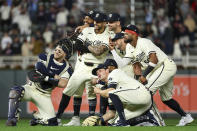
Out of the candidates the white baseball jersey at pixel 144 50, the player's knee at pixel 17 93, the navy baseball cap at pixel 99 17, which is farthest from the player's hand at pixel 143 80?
the player's knee at pixel 17 93

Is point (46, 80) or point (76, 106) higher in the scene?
point (46, 80)

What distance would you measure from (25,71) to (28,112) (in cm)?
124

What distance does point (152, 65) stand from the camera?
14.6 metres

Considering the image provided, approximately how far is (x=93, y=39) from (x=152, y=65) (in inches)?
62.0

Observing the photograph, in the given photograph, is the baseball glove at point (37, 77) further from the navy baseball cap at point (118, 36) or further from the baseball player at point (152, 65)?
the baseball player at point (152, 65)

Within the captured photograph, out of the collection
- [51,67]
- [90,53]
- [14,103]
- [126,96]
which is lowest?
[14,103]

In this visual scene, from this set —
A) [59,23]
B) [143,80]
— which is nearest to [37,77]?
[143,80]

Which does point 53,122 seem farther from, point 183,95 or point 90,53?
point 183,95

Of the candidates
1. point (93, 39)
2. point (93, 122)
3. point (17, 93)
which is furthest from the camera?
point (93, 39)

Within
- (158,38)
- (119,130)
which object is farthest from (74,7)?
(119,130)

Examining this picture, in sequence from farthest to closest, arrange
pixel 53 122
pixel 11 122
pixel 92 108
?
pixel 92 108, pixel 53 122, pixel 11 122

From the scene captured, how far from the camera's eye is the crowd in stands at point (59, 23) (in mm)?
23375

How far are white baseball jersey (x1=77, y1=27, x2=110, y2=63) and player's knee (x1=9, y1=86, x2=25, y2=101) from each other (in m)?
1.87

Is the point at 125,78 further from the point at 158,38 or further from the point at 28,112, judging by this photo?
the point at 158,38
